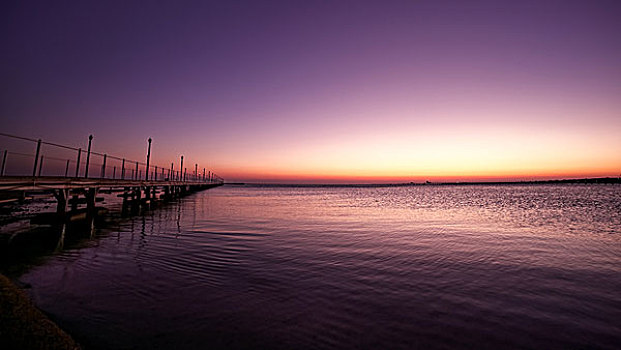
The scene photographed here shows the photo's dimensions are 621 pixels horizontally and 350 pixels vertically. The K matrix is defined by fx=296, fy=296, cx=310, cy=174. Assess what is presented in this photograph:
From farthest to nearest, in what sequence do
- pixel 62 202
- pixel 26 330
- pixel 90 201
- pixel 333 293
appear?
1. pixel 90 201
2. pixel 62 202
3. pixel 333 293
4. pixel 26 330

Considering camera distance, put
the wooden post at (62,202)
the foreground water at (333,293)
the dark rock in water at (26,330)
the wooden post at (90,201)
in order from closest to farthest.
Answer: the dark rock in water at (26,330) → the foreground water at (333,293) → the wooden post at (62,202) → the wooden post at (90,201)

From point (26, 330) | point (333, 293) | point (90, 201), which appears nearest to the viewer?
point (26, 330)

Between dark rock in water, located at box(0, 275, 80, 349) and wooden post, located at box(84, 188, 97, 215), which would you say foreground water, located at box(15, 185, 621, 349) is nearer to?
dark rock in water, located at box(0, 275, 80, 349)

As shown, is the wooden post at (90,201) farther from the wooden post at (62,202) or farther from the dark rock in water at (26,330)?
the dark rock in water at (26,330)

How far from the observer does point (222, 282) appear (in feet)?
20.9

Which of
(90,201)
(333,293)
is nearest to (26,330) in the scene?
(333,293)

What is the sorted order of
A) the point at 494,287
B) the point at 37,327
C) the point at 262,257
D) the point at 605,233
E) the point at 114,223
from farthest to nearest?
the point at 114,223 < the point at 605,233 < the point at 262,257 < the point at 494,287 < the point at 37,327

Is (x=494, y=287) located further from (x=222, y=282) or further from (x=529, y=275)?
(x=222, y=282)

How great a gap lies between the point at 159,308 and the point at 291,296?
7.47ft

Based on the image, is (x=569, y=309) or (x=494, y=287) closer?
(x=569, y=309)

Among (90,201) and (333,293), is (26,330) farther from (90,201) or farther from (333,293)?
(90,201)

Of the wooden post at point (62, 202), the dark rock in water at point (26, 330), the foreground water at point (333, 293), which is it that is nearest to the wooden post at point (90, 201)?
the wooden post at point (62, 202)

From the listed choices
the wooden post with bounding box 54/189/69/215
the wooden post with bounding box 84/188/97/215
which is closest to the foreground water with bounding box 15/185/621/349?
the wooden post with bounding box 54/189/69/215

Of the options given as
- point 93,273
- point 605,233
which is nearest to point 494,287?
point 93,273
